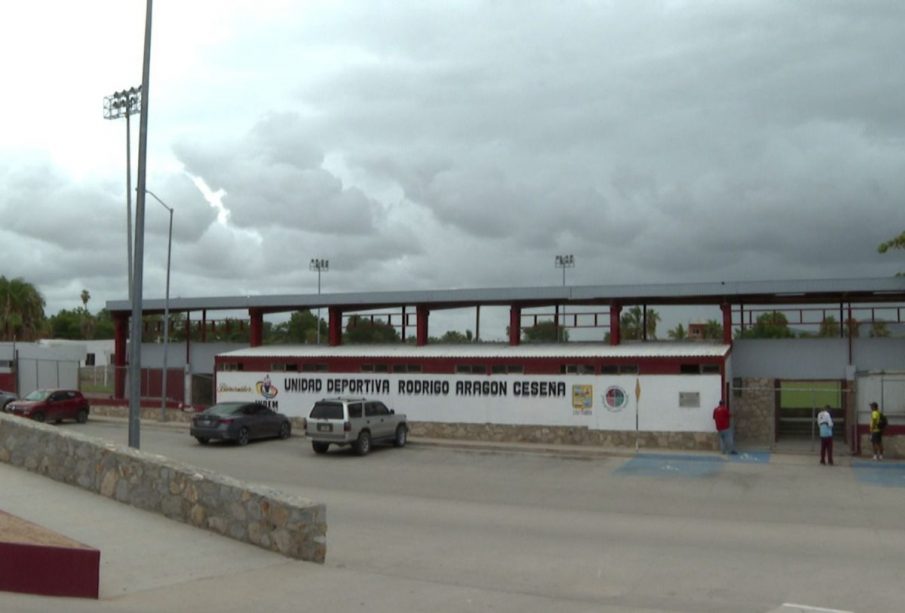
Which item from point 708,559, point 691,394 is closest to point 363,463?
point 691,394

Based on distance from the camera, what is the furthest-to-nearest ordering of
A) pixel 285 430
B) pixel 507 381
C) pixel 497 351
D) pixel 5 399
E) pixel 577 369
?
1. pixel 5 399
2. pixel 497 351
3. pixel 285 430
4. pixel 507 381
5. pixel 577 369

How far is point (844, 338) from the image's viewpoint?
32312 millimetres

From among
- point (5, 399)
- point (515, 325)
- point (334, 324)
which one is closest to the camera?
point (515, 325)

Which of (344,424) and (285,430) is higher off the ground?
(344,424)

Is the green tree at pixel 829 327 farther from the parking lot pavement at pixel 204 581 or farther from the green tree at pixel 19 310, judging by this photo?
the green tree at pixel 19 310

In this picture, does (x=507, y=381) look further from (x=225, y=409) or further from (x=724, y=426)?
(x=225, y=409)

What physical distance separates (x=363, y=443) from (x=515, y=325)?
9.87 m

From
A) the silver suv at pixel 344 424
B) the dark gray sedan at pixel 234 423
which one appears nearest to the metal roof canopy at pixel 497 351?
the dark gray sedan at pixel 234 423

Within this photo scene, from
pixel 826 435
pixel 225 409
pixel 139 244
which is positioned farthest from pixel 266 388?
pixel 826 435

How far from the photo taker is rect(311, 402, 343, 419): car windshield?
94.9 feet

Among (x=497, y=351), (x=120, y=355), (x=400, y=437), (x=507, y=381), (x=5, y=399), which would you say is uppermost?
(x=497, y=351)

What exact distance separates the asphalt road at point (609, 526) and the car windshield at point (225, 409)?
6.71 feet

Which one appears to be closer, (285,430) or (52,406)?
(285,430)

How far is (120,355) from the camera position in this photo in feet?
154
